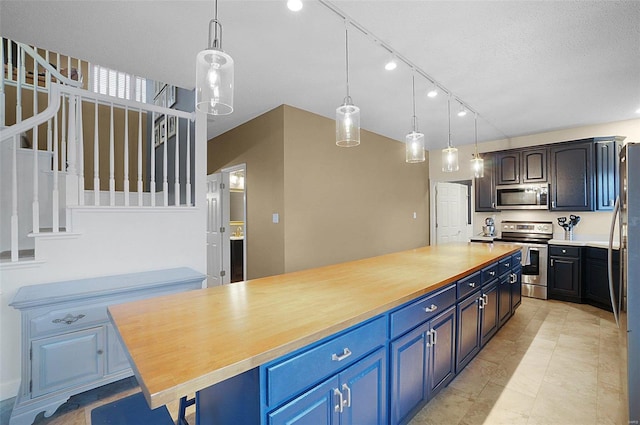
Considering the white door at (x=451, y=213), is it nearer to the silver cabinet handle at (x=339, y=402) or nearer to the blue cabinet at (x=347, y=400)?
the blue cabinet at (x=347, y=400)

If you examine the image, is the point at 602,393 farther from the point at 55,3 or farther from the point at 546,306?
the point at 55,3

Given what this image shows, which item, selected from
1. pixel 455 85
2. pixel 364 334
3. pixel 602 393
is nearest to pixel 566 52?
pixel 455 85

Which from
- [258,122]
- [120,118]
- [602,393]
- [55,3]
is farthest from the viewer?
[120,118]

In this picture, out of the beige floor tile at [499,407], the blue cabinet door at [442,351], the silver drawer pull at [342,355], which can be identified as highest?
the silver drawer pull at [342,355]

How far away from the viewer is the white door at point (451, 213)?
609 cm

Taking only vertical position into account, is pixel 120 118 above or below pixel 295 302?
above

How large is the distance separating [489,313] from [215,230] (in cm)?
388

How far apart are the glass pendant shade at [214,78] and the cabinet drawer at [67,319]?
164cm

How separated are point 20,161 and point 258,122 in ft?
8.22

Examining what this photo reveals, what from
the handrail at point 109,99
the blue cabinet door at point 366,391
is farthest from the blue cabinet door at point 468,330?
the handrail at point 109,99

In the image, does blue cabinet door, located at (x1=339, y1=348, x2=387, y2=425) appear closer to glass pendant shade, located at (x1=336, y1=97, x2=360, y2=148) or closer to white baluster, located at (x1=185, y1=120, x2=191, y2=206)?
glass pendant shade, located at (x1=336, y1=97, x2=360, y2=148)

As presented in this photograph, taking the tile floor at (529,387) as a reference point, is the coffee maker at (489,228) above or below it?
above

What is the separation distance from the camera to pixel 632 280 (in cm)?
161

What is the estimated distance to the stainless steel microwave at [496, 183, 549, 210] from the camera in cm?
457
